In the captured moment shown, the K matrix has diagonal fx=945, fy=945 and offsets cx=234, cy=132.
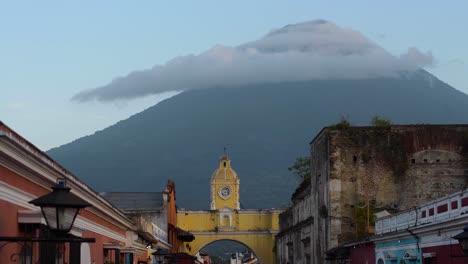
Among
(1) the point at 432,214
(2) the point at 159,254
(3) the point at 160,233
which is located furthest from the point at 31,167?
(3) the point at 160,233

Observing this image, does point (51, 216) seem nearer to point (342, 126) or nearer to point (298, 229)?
point (342, 126)

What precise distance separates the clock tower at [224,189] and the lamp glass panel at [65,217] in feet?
297

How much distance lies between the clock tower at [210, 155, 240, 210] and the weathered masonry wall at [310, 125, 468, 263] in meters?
63.5

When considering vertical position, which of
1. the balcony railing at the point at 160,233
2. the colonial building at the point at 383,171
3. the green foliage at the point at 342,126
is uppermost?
the green foliage at the point at 342,126

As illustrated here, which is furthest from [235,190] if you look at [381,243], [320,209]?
[381,243]

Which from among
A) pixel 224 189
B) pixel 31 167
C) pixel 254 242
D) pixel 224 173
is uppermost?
pixel 224 173

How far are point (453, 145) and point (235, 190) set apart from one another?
67415 millimetres

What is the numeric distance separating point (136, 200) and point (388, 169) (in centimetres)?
2179

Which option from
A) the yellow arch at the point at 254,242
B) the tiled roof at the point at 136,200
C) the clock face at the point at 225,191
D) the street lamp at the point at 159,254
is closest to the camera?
the street lamp at the point at 159,254

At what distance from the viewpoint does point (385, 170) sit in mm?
36781

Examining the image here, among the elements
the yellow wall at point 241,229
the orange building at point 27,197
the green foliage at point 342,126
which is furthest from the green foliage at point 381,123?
the yellow wall at point 241,229

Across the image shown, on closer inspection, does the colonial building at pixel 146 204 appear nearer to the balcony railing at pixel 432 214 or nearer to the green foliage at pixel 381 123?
the green foliage at pixel 381 123

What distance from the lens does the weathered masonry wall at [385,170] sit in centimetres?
3612

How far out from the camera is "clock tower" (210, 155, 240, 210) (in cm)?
10131
